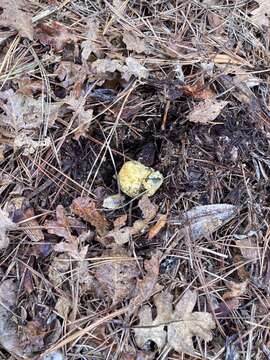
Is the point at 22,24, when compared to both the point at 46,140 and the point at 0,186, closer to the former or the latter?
the point at 46,140

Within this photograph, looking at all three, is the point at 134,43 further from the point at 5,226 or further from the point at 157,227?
the point at 5,226

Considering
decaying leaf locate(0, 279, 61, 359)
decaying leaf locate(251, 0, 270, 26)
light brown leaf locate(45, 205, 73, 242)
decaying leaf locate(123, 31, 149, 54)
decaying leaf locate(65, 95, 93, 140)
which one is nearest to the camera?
decaying leaf locate(0, 279, 61, 359)

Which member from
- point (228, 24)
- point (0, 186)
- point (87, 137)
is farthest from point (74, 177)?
point (228, 24)

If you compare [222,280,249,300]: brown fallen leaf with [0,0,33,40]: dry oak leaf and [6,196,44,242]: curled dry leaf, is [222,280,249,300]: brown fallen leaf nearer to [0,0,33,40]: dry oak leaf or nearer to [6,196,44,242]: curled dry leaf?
[6,196,44,242]: curled dry leaf

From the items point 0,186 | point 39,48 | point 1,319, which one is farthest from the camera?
point 39,48

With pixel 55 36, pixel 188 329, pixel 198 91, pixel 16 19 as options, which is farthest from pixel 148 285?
pixel 16 19

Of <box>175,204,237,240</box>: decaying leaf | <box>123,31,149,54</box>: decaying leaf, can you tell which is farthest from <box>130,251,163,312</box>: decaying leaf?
<box>123,31,149,54</box>: decaying leaf

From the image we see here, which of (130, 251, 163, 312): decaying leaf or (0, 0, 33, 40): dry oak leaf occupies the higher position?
(0, 0, 33, 40): dry oak leaf
